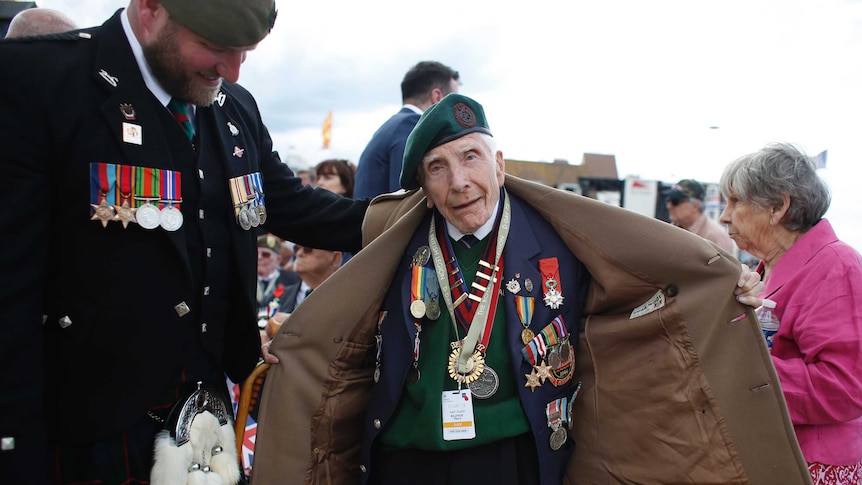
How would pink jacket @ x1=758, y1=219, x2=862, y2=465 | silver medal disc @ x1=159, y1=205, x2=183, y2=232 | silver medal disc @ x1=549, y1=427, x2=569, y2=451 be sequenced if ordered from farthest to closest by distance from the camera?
pink jacket @ x1=758, y1=219, x2=862, y2=465, silver medal disc @ x1=549, y1=427, x2=569, y2=451, silver medal disc @ x1=159, y1=205, x2=183, y2=232

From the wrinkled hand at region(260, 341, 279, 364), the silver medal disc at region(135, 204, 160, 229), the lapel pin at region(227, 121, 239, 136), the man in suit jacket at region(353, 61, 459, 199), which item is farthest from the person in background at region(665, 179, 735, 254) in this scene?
the silver medal disc at region(135, 204, 160, 229)

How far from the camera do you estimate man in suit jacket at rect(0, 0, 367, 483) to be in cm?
173

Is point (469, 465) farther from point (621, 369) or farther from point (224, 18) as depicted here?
point (224, 18)

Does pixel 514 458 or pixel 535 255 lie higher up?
pixel 535 255

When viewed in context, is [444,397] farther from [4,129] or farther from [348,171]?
[348,171]

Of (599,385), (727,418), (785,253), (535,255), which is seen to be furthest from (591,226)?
(785,253)

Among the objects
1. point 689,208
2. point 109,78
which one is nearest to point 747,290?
point 109,78

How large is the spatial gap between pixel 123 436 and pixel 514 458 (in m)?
1.30

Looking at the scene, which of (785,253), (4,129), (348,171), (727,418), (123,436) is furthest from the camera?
(348,171)

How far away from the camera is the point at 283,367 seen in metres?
2.43

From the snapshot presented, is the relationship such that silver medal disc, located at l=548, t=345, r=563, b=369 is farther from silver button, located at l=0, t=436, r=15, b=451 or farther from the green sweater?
silver button, located at l=0, t=436, r=15, b=451

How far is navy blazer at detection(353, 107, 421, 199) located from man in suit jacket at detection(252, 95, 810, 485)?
1.44 metres

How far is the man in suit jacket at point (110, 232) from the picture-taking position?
5.66 feet

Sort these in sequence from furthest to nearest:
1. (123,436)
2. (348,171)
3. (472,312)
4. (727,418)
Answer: (348,171) < (472,312) < (727,418) < (123,436)
